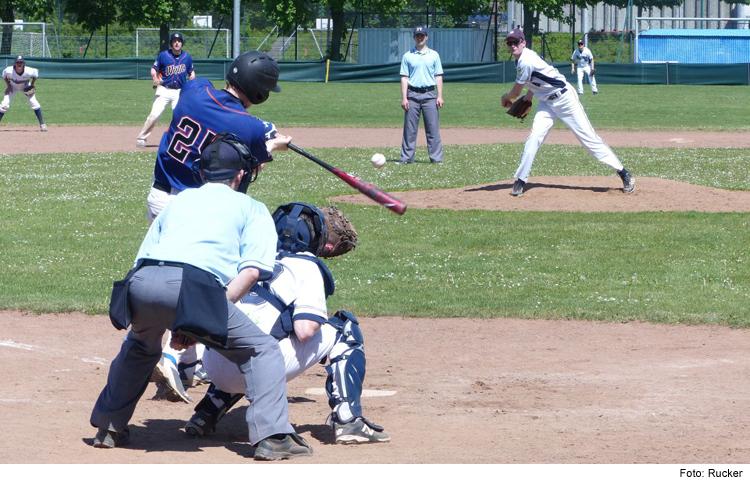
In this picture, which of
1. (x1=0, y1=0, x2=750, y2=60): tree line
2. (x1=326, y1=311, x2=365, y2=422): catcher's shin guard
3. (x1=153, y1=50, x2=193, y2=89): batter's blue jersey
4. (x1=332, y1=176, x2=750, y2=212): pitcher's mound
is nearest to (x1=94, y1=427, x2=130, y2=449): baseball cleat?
(x1=326, y1=311, x2=365, y2=422): catcher's shin guard

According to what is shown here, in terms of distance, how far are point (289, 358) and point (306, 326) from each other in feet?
0.88

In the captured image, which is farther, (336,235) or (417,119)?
(417,119)

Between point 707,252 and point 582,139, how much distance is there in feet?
9.39

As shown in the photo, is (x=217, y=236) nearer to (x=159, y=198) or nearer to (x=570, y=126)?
(x=159, y=198)

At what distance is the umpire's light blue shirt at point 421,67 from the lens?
55.5 ft

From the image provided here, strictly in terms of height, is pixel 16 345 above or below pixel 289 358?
below

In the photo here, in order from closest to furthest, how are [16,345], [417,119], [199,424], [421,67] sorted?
1. [199,424]
2. [16,345]
3. [421,67]
4. [417,119]

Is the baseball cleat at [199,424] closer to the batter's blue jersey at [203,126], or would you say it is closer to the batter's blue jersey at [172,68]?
the batter's blue jersey at [203,126]

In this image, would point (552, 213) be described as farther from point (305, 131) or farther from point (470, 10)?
point (470, 10)


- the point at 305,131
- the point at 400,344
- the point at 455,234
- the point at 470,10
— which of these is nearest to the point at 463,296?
the point at 400,344

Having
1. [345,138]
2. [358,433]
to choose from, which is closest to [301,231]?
[358,433]

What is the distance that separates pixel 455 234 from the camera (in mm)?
11375

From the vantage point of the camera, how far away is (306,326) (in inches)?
189

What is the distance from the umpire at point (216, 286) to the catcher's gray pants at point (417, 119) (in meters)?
12.5
